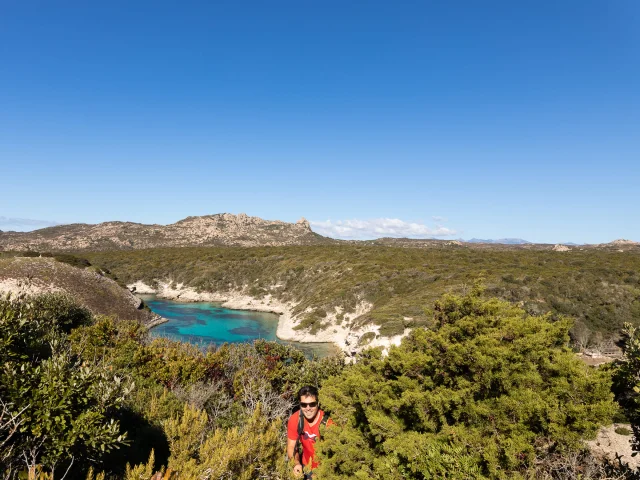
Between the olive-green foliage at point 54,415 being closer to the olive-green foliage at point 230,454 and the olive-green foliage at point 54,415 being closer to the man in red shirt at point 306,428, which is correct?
the olive-green foliage at point 230,454

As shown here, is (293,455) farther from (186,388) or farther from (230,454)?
(186,388)

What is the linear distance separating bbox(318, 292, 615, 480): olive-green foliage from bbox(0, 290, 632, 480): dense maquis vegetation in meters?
0.03

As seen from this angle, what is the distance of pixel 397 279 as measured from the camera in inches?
2024

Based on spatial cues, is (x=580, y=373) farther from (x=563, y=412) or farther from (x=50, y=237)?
(x=50, y=237)

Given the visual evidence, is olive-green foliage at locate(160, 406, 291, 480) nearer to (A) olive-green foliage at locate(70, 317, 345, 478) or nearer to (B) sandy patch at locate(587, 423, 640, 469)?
(A) olive-green foliage at locate(70, 317, 345, 478)

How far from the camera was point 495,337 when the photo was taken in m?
9.47

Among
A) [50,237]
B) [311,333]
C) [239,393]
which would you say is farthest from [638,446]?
[50,237]

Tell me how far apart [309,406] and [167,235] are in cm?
13286

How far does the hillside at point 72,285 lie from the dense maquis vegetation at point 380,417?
1429 inches

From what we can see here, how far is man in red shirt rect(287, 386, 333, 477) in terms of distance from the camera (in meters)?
6.80

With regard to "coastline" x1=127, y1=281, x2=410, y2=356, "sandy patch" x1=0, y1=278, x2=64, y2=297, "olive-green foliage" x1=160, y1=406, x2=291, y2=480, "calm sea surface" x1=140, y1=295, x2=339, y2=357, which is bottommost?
"calm sea surface" x1=140, y1=295, x2=339, y2=357

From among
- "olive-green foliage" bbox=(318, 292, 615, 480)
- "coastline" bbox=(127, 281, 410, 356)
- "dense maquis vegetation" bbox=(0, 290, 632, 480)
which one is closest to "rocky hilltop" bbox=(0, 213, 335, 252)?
"coastline" bbox=(127, 281, 410, 356)

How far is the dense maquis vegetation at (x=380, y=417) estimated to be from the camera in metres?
5.71

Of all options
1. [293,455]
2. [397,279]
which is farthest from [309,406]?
[397,279]
